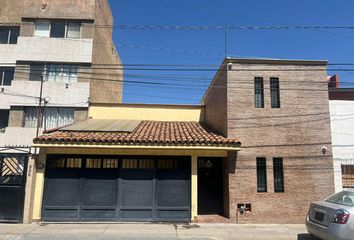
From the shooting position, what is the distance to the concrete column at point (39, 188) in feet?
41.1

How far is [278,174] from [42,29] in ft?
52.0

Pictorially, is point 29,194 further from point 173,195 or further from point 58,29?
point 58,29

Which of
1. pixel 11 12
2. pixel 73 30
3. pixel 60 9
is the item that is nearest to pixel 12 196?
pixel 73 30

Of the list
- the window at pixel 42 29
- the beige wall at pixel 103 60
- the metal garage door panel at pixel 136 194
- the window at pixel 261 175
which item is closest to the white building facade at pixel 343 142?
the window at pixel 261 175

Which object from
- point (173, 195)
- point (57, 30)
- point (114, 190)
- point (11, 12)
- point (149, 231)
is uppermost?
point (11, 12)

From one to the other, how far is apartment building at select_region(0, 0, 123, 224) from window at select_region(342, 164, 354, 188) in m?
13.3

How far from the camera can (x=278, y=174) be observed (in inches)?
525

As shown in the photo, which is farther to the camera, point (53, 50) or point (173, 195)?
point (53, 50)

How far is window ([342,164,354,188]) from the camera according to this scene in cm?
1395

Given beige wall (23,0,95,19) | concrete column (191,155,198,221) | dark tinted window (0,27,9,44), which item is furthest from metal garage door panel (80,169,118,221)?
dark tinted window (0,27,9,44)

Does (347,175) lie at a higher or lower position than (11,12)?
lower

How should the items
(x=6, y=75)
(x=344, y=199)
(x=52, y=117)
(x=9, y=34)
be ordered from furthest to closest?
(x=9, y=34) < (x=6, y=75) < (x=52, y=117) < (x=344, y=199)

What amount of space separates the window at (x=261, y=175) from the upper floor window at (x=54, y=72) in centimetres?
1199

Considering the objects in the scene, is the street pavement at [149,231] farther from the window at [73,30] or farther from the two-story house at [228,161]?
the window at [73,30]
